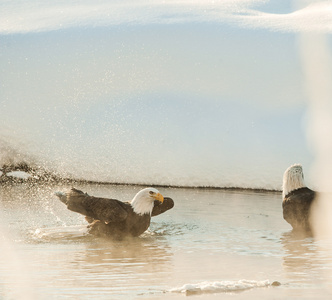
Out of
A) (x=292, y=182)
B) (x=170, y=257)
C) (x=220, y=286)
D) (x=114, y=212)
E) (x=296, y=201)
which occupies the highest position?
(x=292, y=182)

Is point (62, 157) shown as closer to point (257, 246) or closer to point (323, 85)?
point (323, 85)

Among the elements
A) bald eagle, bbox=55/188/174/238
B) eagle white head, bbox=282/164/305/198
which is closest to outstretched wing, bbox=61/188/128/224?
bald eagle, bbox=55/188/174/238

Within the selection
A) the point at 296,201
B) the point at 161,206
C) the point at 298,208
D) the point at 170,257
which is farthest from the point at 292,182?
the point at 170,257

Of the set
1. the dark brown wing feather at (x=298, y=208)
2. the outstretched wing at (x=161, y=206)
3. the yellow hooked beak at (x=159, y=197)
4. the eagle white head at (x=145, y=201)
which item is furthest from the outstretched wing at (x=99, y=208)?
the dark brown wing feather at (x=298, y=208)

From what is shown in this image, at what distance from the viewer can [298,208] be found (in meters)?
10.6

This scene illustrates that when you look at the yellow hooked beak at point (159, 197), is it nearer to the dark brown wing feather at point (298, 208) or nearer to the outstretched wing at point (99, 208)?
the outstretched wing at point (99, 208)

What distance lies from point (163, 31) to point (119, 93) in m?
3.20

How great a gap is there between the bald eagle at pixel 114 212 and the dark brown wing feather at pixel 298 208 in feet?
7.24

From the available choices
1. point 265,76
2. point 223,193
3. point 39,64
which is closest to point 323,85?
point 265,76

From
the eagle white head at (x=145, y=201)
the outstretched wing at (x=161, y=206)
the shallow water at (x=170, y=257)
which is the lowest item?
the shallow water at (x=170, y=257)

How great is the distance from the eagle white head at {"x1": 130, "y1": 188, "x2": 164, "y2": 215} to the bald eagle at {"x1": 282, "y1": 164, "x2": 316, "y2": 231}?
222cm

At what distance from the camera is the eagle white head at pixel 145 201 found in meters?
10.1

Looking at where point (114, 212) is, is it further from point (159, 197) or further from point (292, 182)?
point (292, 182)

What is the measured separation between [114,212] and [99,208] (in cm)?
23
